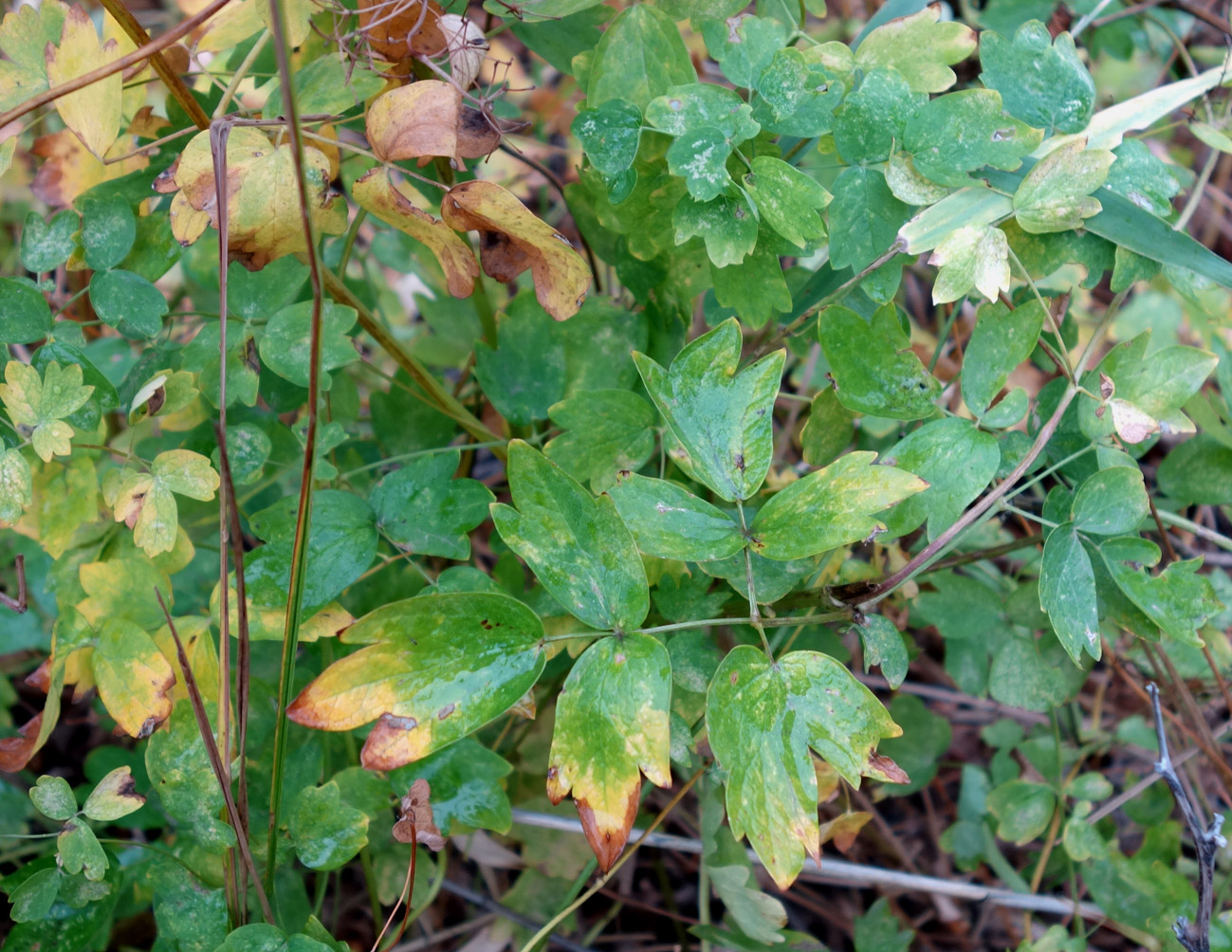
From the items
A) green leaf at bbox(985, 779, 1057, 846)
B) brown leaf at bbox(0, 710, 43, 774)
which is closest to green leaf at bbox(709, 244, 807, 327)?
green leaf at bbox(985, 779, 1057, 846)

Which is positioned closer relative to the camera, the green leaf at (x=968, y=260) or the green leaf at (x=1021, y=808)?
the green leaf at (x=968, y=260)

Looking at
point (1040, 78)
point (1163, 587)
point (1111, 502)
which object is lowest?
point (1163, 587)

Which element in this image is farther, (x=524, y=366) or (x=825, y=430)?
(x=524, y=366)

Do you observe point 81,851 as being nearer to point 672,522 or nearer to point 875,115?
point 672,522

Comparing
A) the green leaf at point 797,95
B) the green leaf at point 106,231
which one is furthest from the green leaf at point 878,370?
the green leaf at point 106,231

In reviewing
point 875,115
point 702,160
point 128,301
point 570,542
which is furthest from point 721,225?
point 128,301

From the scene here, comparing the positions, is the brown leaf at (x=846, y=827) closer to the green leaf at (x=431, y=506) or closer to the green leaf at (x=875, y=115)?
the green leaf at (x=431, y=506)
